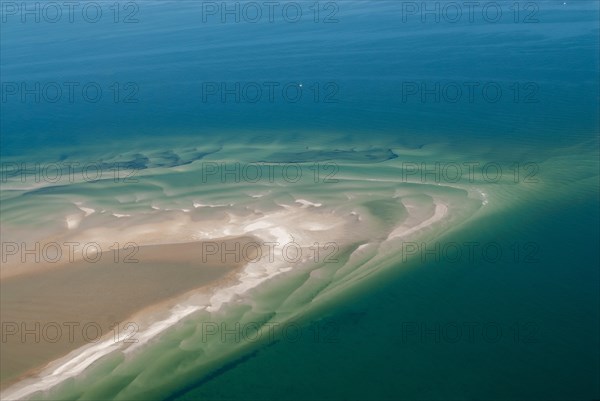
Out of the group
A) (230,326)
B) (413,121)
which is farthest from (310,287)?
(413,121)

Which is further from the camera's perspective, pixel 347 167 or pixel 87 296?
pixel 347 167

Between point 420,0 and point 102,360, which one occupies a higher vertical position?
point 420,0

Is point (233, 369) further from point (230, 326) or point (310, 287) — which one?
point (310, 287)

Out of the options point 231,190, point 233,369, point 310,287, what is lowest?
point 233,369
